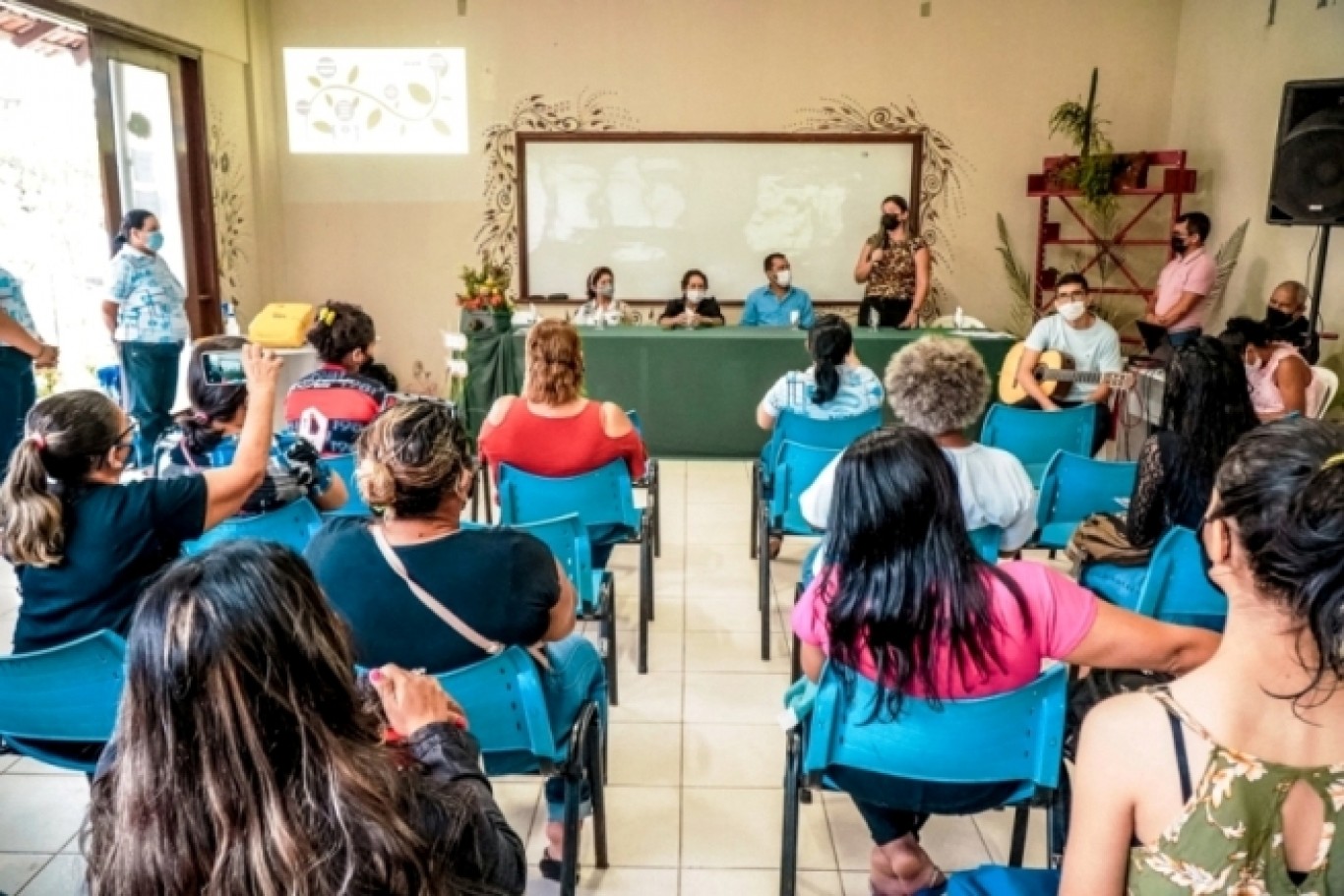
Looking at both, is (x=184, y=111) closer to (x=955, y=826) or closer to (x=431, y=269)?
(x=431, y=269)

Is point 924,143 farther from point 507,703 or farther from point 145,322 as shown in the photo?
point 507,703

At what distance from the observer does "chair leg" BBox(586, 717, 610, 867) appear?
207cm

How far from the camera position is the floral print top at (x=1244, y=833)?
3.45 feet

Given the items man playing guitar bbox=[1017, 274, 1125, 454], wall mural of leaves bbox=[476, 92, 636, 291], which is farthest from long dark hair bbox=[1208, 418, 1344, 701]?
wall mural of leaves bbox=[476, 92, 636, 291]

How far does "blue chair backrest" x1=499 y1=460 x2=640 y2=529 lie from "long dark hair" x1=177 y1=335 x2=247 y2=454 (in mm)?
776

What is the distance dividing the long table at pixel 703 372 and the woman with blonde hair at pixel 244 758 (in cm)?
485

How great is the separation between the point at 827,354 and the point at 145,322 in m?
3.57

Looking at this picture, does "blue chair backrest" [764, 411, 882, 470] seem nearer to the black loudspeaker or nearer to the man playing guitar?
the man playing guitar

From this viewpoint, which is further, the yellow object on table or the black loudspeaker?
the yellow object on table

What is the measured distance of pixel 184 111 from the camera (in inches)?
251

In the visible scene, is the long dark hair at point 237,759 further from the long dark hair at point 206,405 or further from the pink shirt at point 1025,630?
the long dark hair at point 206,405

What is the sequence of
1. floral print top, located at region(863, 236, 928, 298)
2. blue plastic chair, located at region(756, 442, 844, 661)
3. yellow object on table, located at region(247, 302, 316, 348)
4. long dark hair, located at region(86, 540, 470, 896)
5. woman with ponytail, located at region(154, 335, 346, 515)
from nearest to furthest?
long dark hair, located at region(86, 540, 470, 896)
woman with ponytail, located at region(154, 335, 346, 515)
blue plastic chair, located at region(756, 442, 844, 661)
yellow object on table, located at region(247, 302, 316, 348)
floral print top, located at region(863, 236, 928, 298)

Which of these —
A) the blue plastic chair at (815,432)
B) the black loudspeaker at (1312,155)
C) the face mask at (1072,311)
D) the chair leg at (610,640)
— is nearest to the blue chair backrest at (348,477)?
the chair leg at (610,640)

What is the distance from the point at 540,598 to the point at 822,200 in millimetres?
6109
